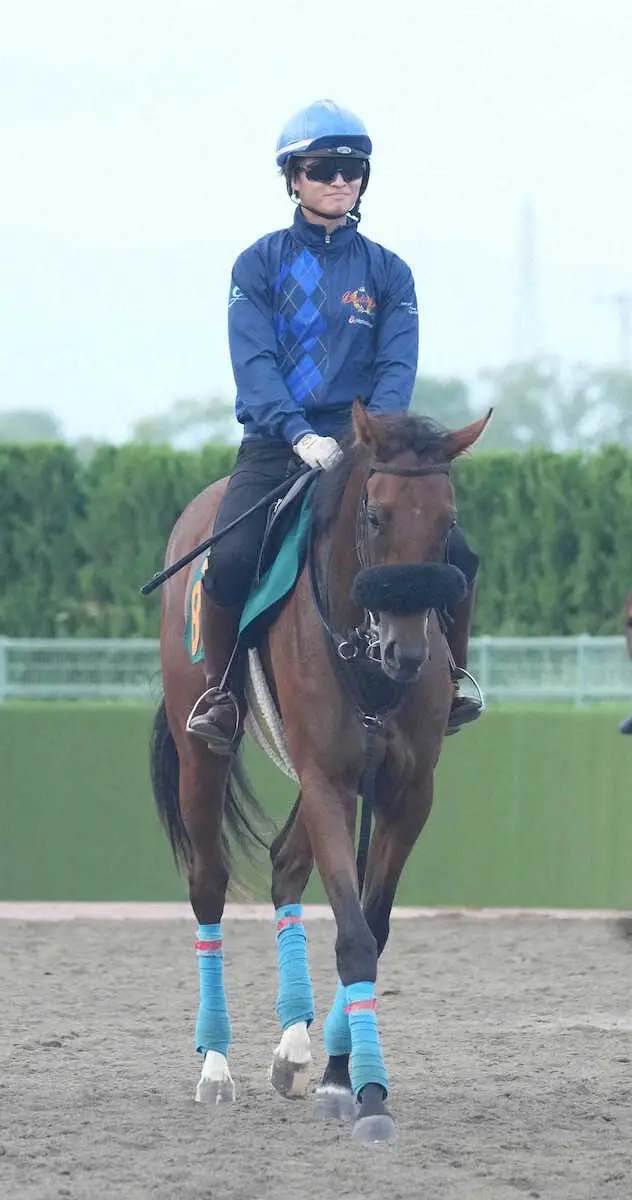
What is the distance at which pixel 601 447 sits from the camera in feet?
49.6

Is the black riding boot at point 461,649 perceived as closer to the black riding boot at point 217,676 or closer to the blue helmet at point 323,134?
the black riding boot at point 217,676

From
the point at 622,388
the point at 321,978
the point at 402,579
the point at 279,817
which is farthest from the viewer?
the point at 622,388

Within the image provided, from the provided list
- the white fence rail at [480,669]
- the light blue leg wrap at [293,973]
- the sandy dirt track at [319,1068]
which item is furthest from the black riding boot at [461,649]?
the white fence rail at [480,669]

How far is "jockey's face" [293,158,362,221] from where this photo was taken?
5805 millimetres

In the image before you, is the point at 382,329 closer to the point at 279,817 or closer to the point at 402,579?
the point at 402,579

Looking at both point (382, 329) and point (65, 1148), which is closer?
point (65, 1148)

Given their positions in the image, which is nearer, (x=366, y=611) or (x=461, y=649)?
(x=366, y=611)

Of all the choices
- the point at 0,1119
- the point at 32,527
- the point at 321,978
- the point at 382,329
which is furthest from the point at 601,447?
the point at 0,1119

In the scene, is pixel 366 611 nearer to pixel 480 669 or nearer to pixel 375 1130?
pixel 375 1130

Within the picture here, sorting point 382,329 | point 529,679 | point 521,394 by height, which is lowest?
point 521,394

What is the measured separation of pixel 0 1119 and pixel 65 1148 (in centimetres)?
49

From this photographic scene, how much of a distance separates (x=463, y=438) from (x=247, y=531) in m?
1.05

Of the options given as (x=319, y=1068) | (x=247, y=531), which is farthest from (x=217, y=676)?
Result: (x=319, y=1068)

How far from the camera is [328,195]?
581cm
